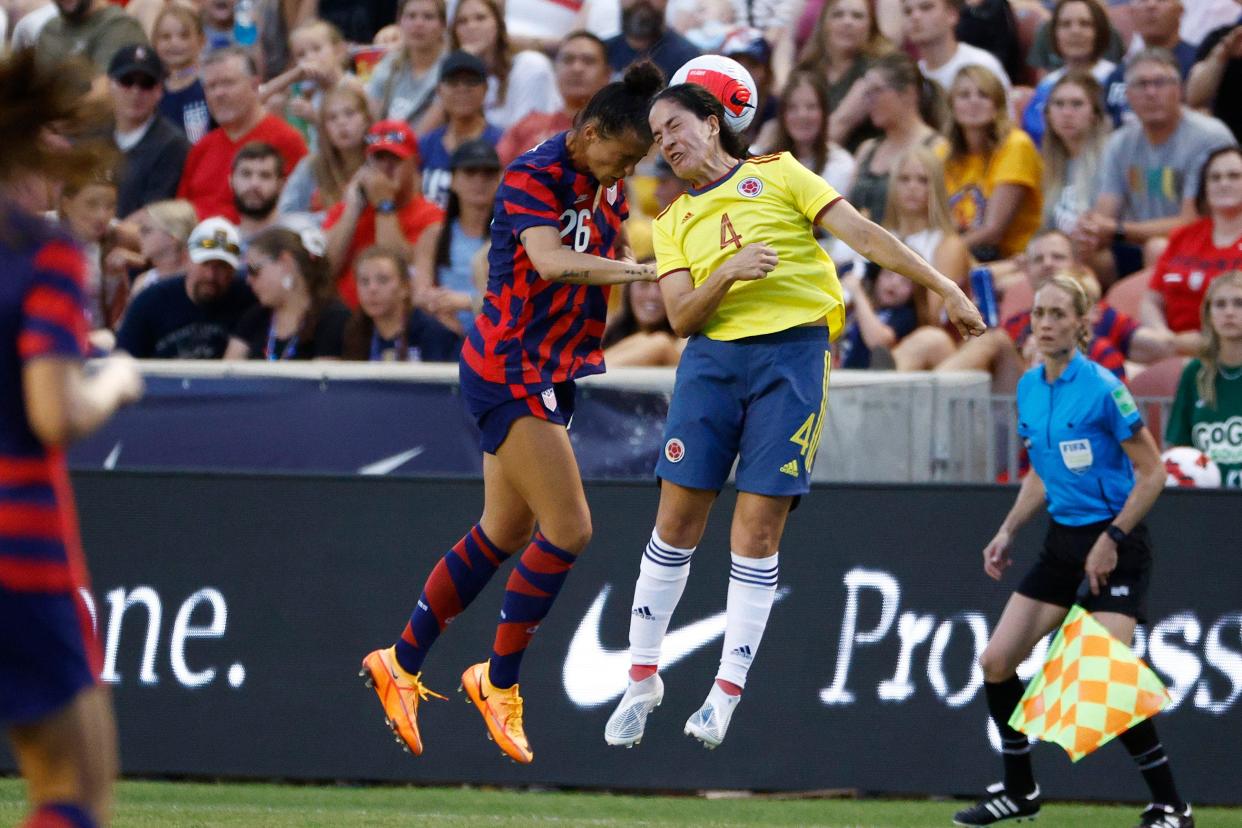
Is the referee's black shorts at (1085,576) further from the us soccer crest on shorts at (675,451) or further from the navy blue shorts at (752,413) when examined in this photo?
the us soccer crest on shorts at (675,451)

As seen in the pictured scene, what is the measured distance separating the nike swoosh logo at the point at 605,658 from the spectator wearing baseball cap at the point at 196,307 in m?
3.41

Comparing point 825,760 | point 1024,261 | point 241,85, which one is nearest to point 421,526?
point 825,760

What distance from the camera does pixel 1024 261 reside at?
33.1ft

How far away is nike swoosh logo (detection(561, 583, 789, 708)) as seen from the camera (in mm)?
→ 8711

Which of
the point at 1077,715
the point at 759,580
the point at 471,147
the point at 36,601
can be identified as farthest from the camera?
the point at 471,147

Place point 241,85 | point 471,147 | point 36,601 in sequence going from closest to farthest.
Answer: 1. point 36,601
2. point 471,147
3. point 241,85

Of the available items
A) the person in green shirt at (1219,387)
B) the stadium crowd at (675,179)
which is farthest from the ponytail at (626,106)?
the person in green shirt at (1219,387)

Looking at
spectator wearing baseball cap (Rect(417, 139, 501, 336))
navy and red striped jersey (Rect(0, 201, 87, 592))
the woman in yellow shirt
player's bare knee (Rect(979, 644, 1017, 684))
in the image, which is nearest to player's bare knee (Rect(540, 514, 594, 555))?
player's bare knee (Rect(979, 644, 1017, 684))

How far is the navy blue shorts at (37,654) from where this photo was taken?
3543 millimetres

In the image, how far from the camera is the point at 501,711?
689 cm

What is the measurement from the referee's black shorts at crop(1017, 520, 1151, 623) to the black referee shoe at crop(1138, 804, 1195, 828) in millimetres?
792

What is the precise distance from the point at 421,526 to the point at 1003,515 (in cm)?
284

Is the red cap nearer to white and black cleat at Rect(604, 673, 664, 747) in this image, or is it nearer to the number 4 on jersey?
the number 4 on jersey

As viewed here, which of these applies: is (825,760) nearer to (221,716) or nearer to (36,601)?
(221,716)
